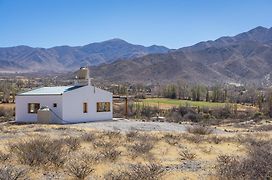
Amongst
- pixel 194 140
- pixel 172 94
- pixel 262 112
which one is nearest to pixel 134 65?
pixel 172 94

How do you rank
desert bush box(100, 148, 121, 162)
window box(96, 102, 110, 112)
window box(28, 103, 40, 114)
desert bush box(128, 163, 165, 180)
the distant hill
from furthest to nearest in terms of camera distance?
1. the distant hill
2. window box(96, 102, 110, 112)
3. window box(28, 103, 40, 114)
4. desert bush box(100, 148, 121, 162)
5. desert bush box(128, 163, 165, 180)

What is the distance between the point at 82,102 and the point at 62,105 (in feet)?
7.01

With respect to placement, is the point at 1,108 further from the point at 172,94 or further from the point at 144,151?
the point at 172,94

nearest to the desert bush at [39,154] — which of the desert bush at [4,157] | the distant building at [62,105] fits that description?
the desert bush at [4,157]

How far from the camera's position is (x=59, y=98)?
3494 cm

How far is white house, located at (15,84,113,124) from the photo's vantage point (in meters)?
35.0

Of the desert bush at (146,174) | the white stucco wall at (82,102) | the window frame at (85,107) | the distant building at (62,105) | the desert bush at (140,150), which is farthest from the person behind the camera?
the window frame at (85,107)

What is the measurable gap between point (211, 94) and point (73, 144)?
63.5 metres

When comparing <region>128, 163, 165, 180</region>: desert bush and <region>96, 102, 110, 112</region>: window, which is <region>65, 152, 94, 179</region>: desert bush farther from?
<region>96, 102, 110, 112</region>: window

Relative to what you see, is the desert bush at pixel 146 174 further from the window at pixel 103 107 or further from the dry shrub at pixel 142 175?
the window at pixel 103 107

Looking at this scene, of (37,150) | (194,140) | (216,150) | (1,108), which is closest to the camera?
(37,150)

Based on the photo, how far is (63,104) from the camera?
3481cm

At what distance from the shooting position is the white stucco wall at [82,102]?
35250mm

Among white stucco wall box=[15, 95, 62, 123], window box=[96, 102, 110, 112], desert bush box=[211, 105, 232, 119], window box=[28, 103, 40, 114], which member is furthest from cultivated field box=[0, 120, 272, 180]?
desert bush box=[211, 105, 232, 119]
